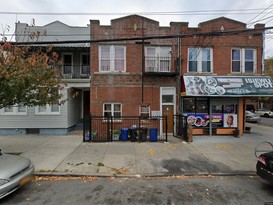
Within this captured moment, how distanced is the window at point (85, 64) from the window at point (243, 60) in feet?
36.3

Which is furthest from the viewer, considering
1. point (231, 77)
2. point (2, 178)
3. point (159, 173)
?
point (231, 77)

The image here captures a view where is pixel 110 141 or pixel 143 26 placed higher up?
pixel 143 26

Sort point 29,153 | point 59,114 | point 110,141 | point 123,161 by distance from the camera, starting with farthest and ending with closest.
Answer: point 59,114 → point 110,141 → point 29,153 → point 123,161

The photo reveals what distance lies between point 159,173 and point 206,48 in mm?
10312

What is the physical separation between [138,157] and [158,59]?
7546mm

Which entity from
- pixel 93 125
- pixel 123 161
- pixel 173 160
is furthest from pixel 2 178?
pixel 93 125

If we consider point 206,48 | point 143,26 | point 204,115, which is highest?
point 143,26

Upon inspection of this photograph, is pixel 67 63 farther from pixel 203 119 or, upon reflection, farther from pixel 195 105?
pixel 203 119

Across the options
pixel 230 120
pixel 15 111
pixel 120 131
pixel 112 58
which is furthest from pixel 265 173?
pixel 15 111

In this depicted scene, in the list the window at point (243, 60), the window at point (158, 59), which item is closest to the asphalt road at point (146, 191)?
the window at point (158, 59)

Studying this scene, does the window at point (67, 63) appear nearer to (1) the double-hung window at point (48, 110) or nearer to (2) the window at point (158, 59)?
(1) the double-hung window at point (48, 110)

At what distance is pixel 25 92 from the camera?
286 inches

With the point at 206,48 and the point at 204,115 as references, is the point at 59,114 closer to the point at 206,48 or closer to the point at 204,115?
the point at 204,115

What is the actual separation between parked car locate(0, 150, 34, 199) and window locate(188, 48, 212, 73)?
11.4m
